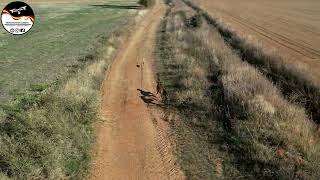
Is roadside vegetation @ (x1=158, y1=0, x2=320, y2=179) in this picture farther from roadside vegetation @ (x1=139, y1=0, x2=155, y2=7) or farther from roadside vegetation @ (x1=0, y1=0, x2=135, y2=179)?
roadside vegetation @ (x1=139, y1=0, x2=155, y2=7)

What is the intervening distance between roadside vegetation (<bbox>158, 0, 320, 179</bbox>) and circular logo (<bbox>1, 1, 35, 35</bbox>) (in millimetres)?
6447

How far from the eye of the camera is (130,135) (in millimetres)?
13719

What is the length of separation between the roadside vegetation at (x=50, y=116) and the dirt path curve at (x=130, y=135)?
49cm

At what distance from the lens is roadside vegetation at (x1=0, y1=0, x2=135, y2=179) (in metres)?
10.8

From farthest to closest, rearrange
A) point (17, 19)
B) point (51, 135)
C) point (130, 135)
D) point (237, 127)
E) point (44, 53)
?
1. point (44, 53)
2. point (17, 19)
3. point (130, 135)
4. point (237, 127)
5. point (51, 135)

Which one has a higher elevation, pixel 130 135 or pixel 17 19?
pixel 17 19

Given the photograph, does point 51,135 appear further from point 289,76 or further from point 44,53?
point 44,53

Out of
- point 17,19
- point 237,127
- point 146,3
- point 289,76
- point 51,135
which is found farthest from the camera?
point 146,3

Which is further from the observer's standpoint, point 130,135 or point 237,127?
point 130,135

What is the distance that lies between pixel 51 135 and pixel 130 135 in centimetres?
280

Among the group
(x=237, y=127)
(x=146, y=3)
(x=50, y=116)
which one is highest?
(x=146, y=3)

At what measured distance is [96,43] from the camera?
1291 inches

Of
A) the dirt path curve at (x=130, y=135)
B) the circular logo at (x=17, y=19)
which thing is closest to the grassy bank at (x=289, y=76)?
the dirt path curve at (x=130, y=135)

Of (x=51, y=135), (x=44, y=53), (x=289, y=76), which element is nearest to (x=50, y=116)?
(x=51, y=135)
